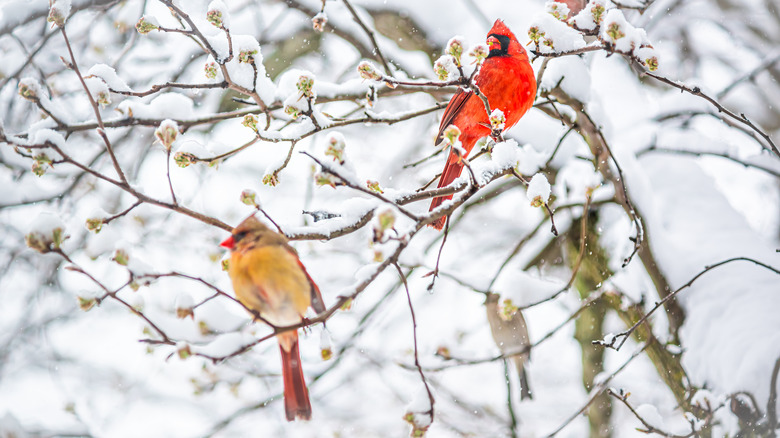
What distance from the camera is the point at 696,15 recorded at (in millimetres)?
6445

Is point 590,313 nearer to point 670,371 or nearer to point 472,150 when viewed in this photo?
point 670,371

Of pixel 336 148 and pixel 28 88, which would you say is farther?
pixel 28 88

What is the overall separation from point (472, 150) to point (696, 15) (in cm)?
515

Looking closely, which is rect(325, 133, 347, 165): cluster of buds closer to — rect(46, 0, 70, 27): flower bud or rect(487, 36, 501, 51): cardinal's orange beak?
rect(46, 0, 70, 27): flower bud

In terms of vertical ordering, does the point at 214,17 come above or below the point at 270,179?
above

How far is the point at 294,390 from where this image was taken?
164cm

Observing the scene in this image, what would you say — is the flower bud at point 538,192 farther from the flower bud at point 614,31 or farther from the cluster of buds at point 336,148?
the cluster of buds at point 336,148

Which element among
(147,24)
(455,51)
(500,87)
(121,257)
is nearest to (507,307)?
(500,87)

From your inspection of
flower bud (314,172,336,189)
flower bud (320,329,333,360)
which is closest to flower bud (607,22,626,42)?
flower bud (314,172,336,189)

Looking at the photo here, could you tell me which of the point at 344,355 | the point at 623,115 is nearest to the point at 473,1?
the point at 623,115

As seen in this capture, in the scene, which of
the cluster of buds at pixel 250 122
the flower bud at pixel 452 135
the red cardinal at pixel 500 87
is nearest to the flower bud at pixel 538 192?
the flower bud at pixel 452 135

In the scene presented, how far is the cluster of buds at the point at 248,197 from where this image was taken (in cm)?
153

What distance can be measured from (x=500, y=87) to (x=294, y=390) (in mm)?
1316

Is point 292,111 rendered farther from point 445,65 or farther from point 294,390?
point 294,390
